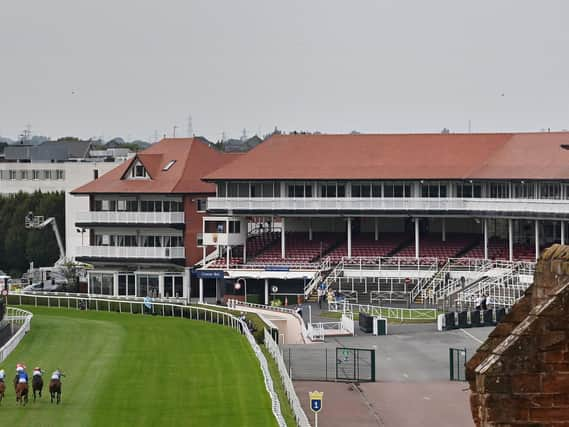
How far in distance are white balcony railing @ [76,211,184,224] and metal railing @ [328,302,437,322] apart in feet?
45.9

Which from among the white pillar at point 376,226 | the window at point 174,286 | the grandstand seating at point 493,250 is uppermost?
the white pillar at point 376,226

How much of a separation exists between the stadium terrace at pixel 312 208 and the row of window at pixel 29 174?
36887mm

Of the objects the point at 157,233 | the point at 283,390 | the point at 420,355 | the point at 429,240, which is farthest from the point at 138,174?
the point at 283,390

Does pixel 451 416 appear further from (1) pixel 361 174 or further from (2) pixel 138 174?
(2) pixel 138 174

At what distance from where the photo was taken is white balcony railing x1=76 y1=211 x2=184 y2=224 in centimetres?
6900

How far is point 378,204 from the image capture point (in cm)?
6481

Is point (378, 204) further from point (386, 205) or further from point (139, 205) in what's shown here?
point (139, 205)

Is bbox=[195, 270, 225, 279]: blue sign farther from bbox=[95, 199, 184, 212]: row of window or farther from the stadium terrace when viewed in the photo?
bbox=[95, 199, 184, 212]: row of window

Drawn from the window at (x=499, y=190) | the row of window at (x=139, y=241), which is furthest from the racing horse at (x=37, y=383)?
the row of window at (x=139, y=241)

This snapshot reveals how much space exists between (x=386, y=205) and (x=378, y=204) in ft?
1.28

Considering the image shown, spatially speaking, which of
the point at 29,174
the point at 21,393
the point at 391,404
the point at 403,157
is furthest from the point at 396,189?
the point at 29,174

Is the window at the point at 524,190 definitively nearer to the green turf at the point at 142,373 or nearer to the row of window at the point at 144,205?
the row of window at the point at 144,205

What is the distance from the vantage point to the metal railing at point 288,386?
26794mm

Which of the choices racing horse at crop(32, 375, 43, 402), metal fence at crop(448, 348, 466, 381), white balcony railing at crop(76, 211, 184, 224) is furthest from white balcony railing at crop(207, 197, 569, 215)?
racing horse at crop(32, 375, 43, 402)
